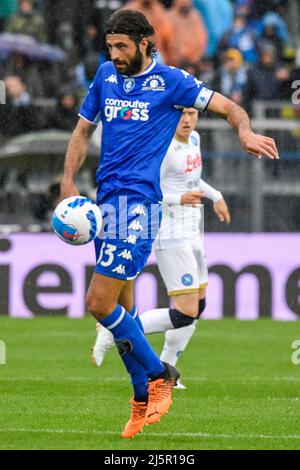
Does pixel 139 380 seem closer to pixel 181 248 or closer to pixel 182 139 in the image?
pixel 181 248

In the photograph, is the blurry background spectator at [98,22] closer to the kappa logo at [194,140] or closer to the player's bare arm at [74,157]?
the kappa logo at [194,140]

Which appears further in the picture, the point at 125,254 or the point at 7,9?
the point at 7,9

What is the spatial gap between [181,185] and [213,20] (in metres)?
9.74

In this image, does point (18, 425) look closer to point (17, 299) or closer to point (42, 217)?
point (17, 299)

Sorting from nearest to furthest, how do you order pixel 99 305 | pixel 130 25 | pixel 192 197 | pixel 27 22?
pixel 99 305 → pixel 130 25 → pixel 192 197 → pixel 27 22

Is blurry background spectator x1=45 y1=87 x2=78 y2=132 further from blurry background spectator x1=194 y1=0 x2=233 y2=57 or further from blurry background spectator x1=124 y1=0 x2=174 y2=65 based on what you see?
blurry background spectator x1=194 y1=0 x2=233 y2=57

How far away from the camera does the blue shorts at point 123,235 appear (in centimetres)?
838

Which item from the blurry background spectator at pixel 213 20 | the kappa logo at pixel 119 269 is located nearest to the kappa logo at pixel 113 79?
the kappa logo at pixel 119 269

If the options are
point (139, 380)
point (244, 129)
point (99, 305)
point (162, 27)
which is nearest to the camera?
point (244, 129)

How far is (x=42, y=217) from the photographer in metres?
18.1

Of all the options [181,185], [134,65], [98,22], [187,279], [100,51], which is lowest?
[187,279]

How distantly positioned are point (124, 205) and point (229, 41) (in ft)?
42.5

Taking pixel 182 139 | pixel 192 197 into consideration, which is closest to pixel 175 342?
pixel 192 197

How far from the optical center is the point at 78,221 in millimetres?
8375
